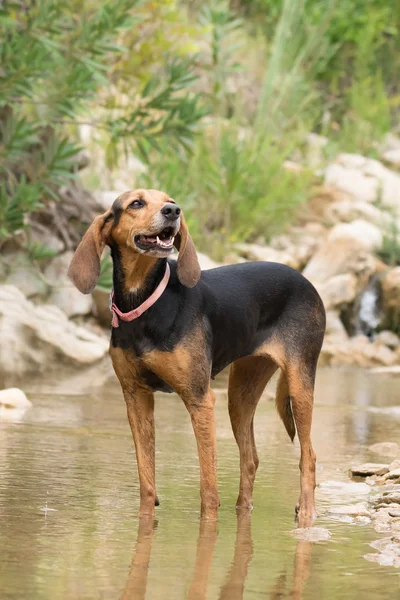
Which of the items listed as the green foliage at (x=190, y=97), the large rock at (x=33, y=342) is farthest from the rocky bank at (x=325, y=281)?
the green foliage at (x=190, y=97)

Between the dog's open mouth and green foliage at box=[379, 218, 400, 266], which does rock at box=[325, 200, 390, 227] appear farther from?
the dog's open mouth

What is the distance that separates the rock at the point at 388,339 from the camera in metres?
18.2

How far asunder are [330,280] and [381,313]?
3.34ft

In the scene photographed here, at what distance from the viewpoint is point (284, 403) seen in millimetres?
7016

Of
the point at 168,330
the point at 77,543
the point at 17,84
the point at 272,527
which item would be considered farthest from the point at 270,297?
the point at 17,84

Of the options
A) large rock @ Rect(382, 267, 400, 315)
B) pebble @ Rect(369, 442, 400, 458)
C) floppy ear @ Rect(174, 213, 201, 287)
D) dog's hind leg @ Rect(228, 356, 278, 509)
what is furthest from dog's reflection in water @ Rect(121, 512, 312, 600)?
large rock @ Rect(382, 267, 400, 315)

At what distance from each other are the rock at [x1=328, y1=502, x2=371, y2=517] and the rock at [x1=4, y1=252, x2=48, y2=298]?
7.50 m

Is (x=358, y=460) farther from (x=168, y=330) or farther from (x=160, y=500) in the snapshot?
(x=168, y=330)

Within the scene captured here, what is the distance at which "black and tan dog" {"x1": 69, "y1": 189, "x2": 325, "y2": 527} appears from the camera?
6016 mm

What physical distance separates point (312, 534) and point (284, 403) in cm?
135

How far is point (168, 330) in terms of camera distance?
6031 millimetres

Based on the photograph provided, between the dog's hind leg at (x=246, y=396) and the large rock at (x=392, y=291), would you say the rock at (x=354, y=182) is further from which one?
the dog's hind leg at (x=246, y=396)

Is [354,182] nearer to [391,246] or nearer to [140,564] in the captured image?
[391,246]

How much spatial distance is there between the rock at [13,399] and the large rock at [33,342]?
1.40m
